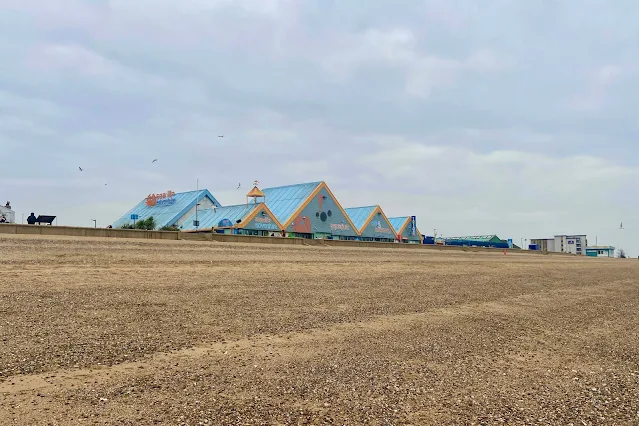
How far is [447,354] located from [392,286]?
9162 millimetres

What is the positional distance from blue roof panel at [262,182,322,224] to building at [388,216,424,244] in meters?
28.8

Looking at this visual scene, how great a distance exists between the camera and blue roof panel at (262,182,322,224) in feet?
249

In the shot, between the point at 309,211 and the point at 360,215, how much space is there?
19008 mm

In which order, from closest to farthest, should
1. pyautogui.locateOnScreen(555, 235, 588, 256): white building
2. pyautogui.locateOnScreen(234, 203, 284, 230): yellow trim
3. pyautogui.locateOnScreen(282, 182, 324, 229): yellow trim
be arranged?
pyautogui.locateOnScreen(234, 203, 284, 230): yellow trim
pyautogui.locateOnScreen(282, 182, 324, 229): yellow trim
pyautogui.locateOnScreen(555, 235, 588, 256): white building

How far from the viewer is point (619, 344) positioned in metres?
10.8

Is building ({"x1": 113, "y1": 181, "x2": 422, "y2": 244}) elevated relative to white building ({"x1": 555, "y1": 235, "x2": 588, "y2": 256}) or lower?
elevated

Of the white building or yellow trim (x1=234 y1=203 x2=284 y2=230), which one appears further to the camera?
the white building

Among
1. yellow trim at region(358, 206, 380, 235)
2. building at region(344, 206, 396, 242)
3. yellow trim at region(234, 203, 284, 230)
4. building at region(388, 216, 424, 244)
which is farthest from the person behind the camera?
building at region(388, 216, 424, 244)

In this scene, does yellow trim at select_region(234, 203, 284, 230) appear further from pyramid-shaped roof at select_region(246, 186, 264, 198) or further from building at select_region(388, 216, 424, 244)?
building at select_region(388, 216, 424, 244)

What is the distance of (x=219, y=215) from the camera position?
71.6 m

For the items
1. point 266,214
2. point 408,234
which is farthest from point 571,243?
point 266,214

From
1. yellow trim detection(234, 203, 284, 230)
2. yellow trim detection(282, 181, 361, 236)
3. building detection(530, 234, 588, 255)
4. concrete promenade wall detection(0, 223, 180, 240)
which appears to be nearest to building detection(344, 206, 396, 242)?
yellow trim detection(282, 181, 361, 236)

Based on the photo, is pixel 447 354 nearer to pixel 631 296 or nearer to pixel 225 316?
pixel 225 316

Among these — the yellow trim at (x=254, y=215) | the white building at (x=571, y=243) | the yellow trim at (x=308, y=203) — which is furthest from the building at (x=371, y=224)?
the white building at (x=571, y=243)
